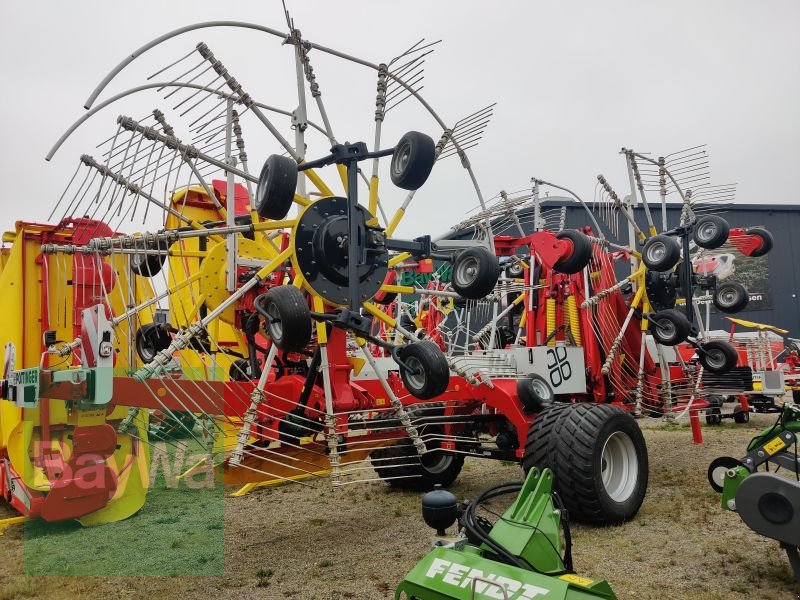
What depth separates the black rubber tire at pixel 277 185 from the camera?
12.9 feet

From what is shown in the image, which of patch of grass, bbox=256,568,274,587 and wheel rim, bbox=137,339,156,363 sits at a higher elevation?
wheel rim, bbox=137,339,156,363

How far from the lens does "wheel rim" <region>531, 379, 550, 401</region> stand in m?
5.85

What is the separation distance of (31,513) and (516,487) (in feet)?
14.8

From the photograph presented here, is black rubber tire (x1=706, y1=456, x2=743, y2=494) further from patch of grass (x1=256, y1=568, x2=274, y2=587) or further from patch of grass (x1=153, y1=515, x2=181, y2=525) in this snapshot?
patch of grass (x1=153, y1=515, x2=181, y2=525)

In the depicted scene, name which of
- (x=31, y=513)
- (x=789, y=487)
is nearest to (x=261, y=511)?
(x=31, y=513)

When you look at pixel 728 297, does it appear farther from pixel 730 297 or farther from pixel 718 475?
pixel 718 475

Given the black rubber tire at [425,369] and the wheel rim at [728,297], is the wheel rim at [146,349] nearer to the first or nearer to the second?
the black rubber tire at [425,369]

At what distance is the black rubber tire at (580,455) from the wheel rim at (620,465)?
0.09 m

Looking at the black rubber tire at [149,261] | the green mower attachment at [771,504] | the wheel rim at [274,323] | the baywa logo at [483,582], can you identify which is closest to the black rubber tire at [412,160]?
the wheel rim at [274,323]

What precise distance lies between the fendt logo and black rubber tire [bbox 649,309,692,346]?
1326mm

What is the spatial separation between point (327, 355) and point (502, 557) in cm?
235

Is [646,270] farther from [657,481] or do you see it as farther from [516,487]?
[516,487]

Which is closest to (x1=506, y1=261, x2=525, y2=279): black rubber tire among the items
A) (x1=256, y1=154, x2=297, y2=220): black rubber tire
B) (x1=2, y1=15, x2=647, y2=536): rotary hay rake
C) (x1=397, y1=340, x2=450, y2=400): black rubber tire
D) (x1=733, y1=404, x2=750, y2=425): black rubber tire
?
(x1=2, y1=15, x2=647, y2=536): rotary hay rake

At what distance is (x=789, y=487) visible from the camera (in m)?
3.68
